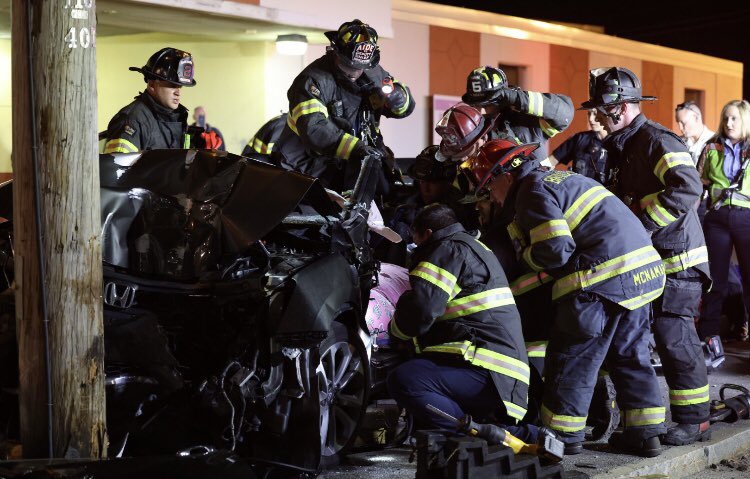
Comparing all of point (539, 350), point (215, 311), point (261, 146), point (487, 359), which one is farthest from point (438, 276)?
point (261, 146)

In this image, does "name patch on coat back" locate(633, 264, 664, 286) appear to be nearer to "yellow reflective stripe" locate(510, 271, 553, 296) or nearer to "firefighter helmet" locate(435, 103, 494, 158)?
"yellow reflective stripe" locate(510, 271, 553, 296)

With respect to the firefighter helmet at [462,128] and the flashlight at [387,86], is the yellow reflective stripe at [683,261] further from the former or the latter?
the flashlight at [387,86]

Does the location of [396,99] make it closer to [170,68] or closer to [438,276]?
[170,68]

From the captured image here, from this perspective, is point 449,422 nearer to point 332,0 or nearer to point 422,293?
point 422,293

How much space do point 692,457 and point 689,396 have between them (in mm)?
398

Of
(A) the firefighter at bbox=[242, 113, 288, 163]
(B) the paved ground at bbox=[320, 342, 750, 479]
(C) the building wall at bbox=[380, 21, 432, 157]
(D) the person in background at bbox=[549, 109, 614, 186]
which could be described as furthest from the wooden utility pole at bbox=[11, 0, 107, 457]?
(C) the building wall at bbox=[380, 21, 432, 157]

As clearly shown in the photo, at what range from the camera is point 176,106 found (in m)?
7.71

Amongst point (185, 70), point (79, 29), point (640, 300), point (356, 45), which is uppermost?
point (356, 45)

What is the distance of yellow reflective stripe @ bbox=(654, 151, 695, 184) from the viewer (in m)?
6.57

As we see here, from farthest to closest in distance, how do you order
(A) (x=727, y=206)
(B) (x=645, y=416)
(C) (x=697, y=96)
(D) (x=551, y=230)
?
(C) (x=697, y=96), (A) (x=727, y=206), (B) (x=645, y=416), (D) (x=551, y=230)

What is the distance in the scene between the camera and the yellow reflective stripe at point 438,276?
5.40m

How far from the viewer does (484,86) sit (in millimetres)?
7312

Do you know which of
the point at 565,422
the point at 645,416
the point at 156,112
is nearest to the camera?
the point at 565,422

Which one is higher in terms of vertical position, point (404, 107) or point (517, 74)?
point (517, 74)
